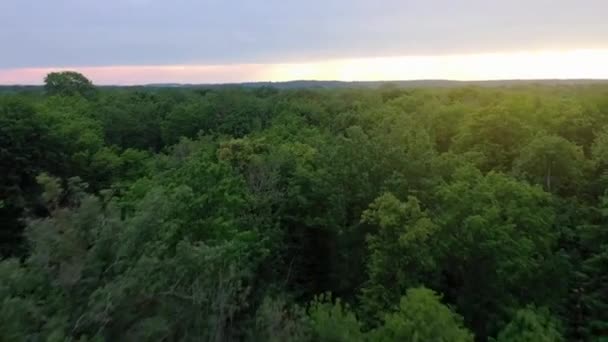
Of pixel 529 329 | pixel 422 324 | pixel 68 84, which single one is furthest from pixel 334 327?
pixel 68 84

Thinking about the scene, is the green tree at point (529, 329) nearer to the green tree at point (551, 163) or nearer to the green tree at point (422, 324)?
the green tree at point (422, 324)

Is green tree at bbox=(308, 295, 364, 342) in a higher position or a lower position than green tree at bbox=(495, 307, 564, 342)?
higher

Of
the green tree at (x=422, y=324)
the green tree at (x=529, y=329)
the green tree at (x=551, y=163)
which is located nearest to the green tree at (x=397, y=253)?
the green tree at (x=529, y=329)

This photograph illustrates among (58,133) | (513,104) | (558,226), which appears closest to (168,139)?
(58,133)

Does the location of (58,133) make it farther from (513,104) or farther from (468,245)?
(513,104)

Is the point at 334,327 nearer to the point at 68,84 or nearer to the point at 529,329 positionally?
the point at 529,329

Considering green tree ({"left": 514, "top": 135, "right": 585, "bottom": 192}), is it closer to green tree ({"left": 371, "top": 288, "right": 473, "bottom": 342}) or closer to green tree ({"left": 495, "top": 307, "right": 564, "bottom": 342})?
green tree ({"left": 495, "top": 307, "right": 564, "bottom": 342})

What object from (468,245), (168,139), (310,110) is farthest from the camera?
(310,110)

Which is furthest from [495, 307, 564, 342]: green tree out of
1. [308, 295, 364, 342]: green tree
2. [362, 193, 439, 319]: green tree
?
[308, 295, 364, 342]: green tree
